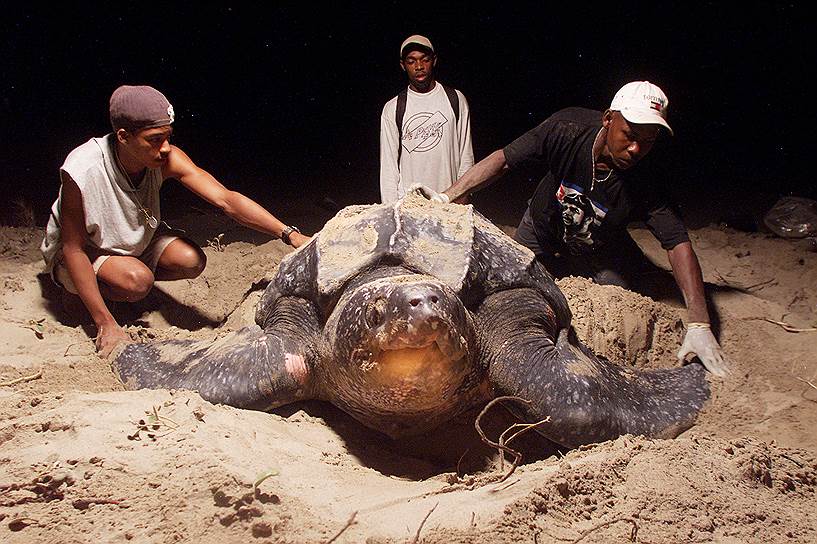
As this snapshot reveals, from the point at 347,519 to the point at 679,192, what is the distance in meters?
5.20

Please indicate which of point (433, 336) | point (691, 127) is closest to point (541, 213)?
point (433, 336)

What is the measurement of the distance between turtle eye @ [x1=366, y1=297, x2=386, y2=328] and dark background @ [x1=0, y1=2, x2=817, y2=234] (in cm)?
432

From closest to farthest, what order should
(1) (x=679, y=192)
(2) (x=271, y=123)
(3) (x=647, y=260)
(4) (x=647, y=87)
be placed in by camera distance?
1. (4) (x=647, y=87)
2. (3) (x=647, y=260)
3. (1) (x=679, y=192)
4. (2) (x=271, y=123)

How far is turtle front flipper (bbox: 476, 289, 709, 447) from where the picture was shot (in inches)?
86.6

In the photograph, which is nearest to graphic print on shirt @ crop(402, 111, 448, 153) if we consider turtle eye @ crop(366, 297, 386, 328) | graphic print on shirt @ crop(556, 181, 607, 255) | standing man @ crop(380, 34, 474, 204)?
standing man @ crop(380, 34, 474, 204)

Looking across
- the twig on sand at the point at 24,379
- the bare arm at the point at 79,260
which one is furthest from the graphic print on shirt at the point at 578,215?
the twig on sand at the point at 24,379

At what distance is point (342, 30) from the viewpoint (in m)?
8.80

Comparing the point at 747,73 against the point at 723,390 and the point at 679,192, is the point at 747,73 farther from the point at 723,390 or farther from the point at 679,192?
the point at 723,390

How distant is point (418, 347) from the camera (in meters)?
1.88

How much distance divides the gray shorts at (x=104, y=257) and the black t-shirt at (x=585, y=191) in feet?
6.26

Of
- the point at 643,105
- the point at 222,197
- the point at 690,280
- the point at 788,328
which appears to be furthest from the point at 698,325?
the point at 222,197

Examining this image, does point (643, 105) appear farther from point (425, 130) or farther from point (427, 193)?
point (425, 130)

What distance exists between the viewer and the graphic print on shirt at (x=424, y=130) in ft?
13.4

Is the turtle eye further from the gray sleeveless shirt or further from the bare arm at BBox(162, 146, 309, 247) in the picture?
the gray sleeveless shirt
